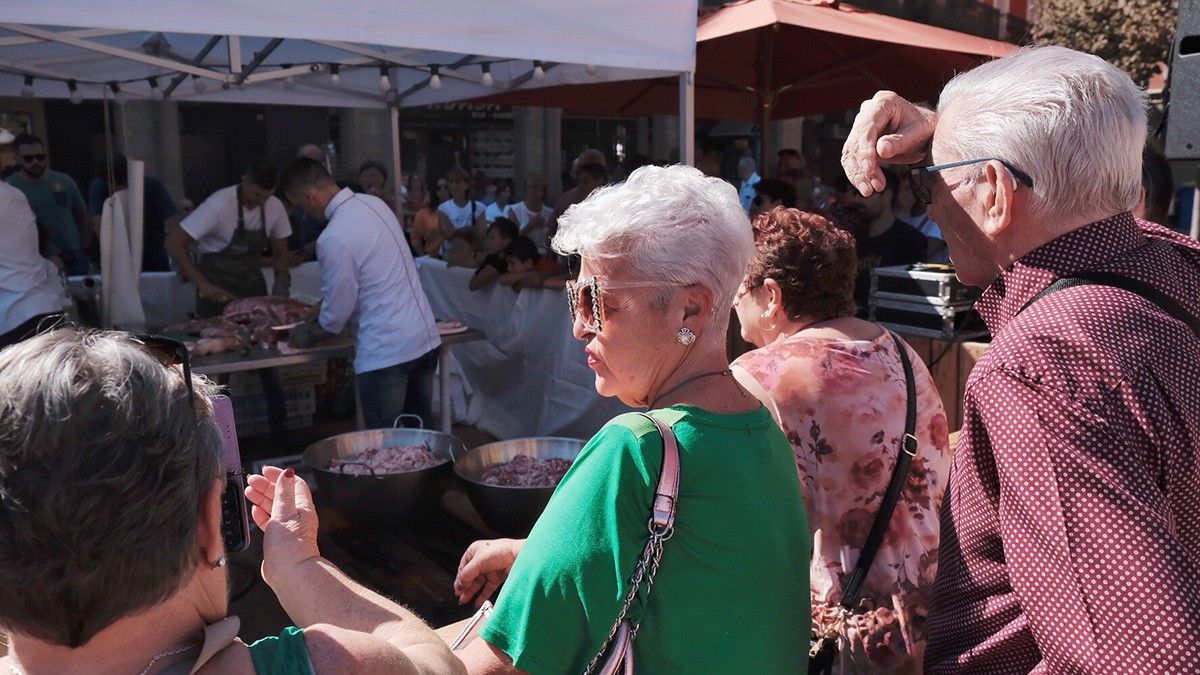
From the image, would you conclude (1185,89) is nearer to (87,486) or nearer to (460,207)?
(87,486)

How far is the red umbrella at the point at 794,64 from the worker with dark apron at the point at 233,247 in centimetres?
221

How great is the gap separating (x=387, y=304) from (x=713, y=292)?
332 cm

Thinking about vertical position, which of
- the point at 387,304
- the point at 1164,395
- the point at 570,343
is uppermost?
the point at 1164,395

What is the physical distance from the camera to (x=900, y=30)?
638 cm

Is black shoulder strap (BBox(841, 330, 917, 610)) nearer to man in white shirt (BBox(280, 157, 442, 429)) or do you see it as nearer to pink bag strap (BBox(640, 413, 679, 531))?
pink bag strap (BBox(640, 413, 679, 531))

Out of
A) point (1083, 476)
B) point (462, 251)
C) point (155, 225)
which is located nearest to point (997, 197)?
point (1083, 476)

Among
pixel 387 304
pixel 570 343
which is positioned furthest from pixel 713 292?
pixel 570 343

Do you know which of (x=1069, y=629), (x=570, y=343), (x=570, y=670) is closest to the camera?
(x=1069, y=629)

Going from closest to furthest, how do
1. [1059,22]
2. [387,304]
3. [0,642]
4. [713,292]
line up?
[0,642] < [713,292] < [387,304] < [1059,22]

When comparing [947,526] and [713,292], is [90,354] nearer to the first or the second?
[713,292]

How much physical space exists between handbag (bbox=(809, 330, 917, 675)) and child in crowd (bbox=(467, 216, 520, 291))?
464 cm

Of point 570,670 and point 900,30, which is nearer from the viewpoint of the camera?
point 570,670

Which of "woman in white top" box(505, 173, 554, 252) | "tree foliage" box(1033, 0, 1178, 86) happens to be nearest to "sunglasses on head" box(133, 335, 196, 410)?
"woman in white top" box(505, 173, 554, 252)

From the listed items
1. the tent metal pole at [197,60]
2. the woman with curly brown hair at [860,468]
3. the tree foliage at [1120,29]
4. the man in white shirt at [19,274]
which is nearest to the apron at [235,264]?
the tent metal pole at [197,60]
